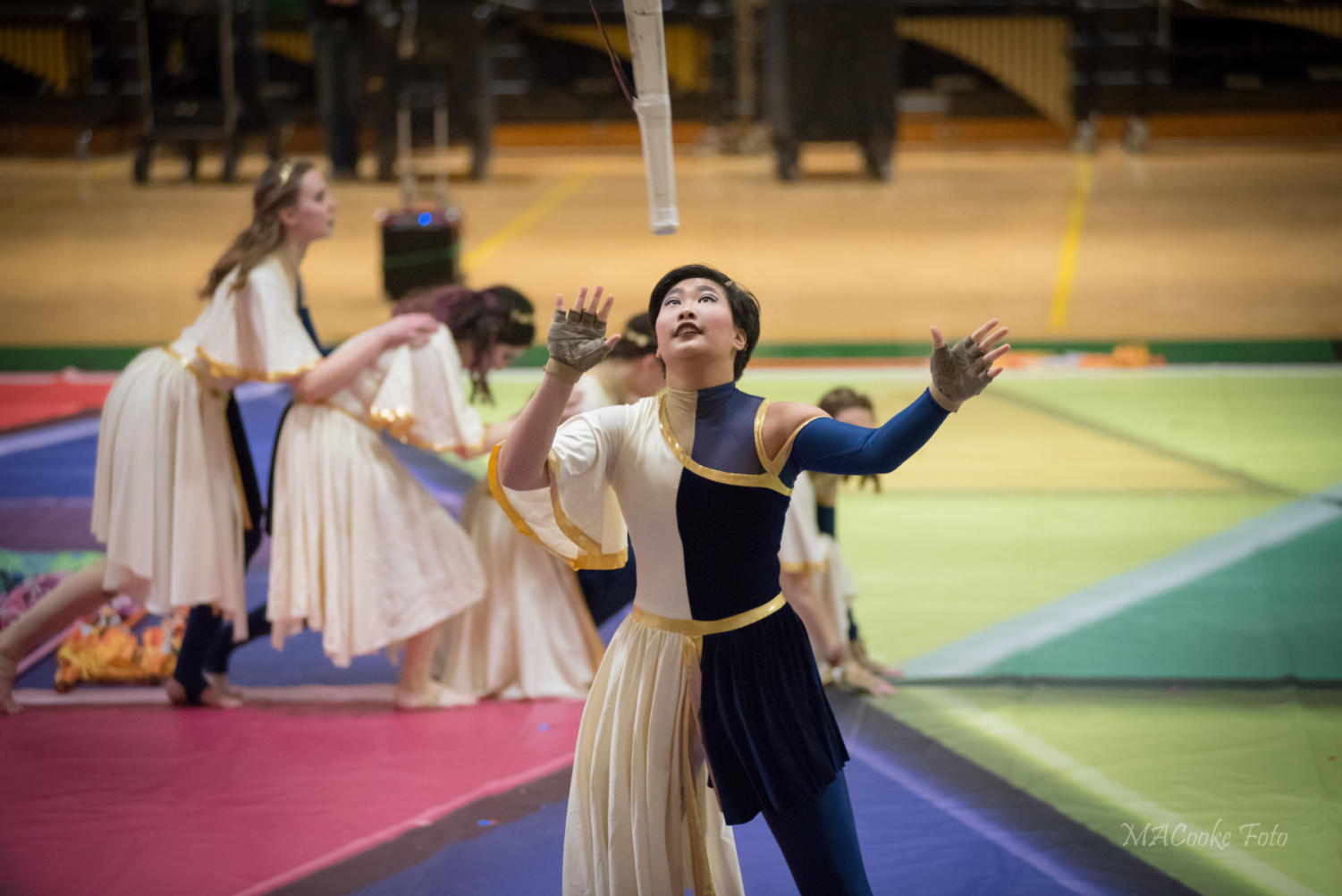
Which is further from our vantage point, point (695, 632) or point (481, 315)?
point (481, 315)

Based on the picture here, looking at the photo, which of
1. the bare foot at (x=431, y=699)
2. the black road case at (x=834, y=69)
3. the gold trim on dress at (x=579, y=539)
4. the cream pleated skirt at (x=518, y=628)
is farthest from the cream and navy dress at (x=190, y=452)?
the black road case at (x=834, y=69)

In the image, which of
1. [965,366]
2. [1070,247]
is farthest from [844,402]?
[1070,247]

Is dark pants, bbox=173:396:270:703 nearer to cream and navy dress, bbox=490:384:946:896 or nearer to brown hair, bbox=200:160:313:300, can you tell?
brown hair, bbox=200:160:313:300

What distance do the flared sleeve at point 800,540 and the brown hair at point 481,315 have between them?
92 centimetres

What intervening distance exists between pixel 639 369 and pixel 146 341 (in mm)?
5295

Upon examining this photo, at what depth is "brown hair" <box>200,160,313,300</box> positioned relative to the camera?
3.95 meters

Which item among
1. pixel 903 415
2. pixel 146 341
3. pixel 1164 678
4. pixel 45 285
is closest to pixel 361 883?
pixel 903 415

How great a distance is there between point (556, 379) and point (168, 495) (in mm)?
2004

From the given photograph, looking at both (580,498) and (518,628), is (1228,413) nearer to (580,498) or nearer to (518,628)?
(518,628)

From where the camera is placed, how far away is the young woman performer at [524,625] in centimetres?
410

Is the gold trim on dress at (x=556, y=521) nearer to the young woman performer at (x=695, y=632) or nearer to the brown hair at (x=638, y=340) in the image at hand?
the young woman performer at (x=695, y=632)

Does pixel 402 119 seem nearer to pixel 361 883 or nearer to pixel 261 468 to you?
pixel 261 468

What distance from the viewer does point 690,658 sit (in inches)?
96.7

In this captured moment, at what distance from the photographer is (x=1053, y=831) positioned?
3270 millimetres
